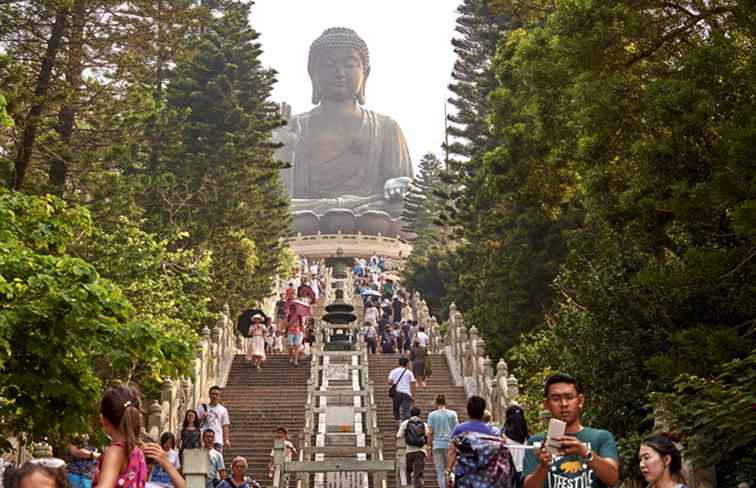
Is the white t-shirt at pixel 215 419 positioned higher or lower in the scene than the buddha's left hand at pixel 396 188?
lower

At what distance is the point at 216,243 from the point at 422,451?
15.7 meters

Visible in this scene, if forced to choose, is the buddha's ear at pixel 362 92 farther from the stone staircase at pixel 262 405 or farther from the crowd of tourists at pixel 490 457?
the crowd of tourists at pixel 490 457

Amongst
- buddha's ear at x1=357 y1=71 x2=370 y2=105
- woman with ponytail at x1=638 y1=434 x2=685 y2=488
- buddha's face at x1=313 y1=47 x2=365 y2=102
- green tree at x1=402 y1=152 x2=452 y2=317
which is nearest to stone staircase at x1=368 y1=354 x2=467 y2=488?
green tree at x1=402 y1=152 x2=452 y2=317

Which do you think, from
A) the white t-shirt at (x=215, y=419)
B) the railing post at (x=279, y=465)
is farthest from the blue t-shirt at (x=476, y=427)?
the white t-shirt at (x=215, y=419)

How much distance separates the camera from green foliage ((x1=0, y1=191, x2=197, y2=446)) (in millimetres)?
10727

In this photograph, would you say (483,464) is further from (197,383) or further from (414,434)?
(197,383)

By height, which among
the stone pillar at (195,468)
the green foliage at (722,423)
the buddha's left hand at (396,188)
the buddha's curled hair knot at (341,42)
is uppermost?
the buddha's curled hair knot at (341,42)

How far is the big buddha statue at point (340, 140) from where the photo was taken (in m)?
63.6

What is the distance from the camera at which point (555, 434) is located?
5.28 meters

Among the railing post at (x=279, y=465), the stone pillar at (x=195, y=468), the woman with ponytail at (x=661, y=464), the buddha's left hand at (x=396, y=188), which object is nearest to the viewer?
the woman with ponytail at (x=661, y=464)

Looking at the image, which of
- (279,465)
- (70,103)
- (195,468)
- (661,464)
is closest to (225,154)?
(70,103)

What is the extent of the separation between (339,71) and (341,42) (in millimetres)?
1333

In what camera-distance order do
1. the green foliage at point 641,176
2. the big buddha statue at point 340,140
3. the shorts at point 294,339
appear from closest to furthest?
the green foliage at point 641,176 < the shorts at point 294,339 < the big buddha statue at point 340,140

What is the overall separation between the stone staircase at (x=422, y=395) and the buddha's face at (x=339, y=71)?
3975 cm
